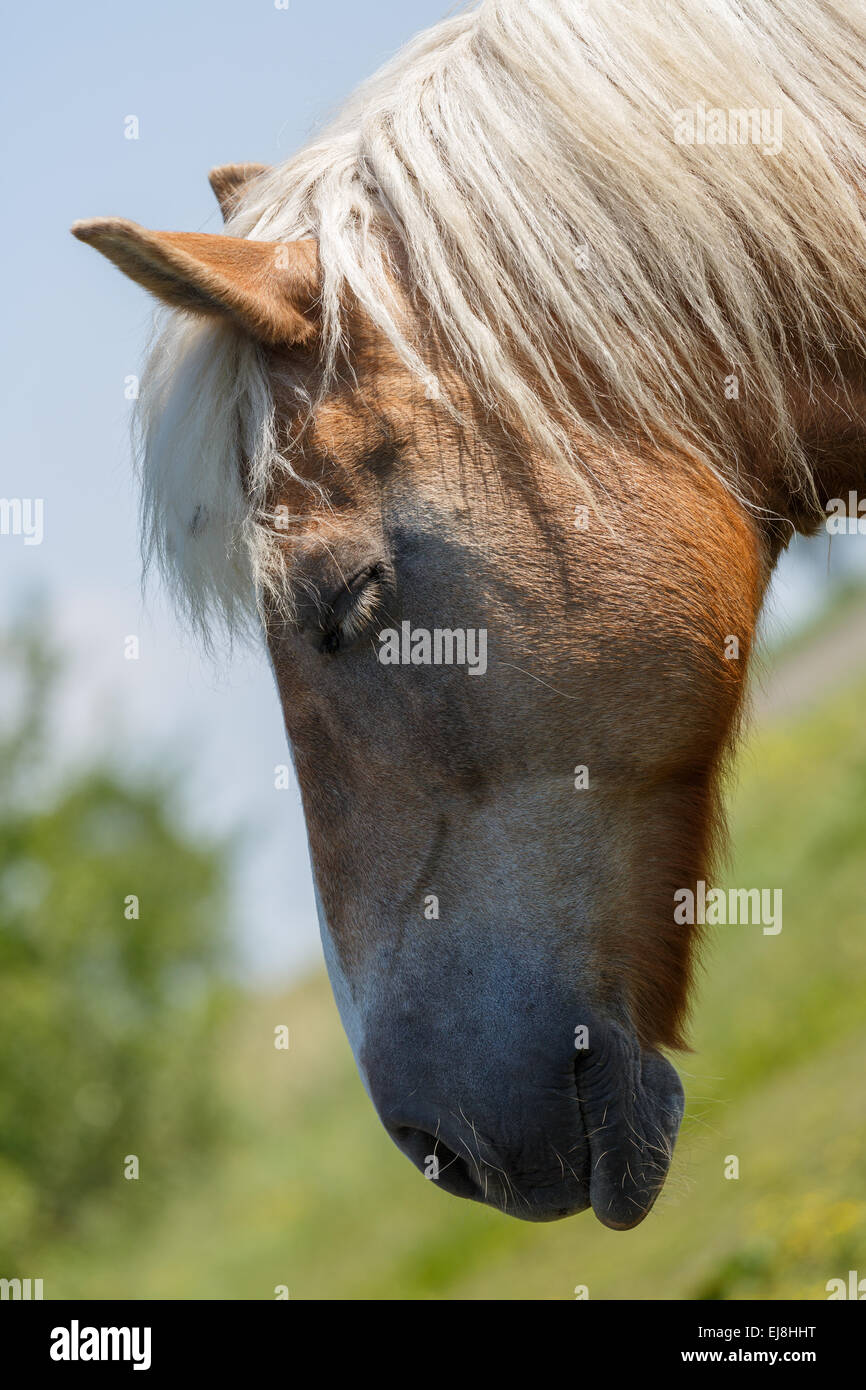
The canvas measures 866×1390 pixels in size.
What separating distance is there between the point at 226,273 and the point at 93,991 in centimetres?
2169

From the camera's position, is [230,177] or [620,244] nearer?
[620,244]

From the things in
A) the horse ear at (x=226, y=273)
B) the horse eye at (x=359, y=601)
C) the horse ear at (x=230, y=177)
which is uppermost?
the horse ear at (x=230, y=177)

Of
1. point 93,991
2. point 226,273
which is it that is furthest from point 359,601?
point 93,991

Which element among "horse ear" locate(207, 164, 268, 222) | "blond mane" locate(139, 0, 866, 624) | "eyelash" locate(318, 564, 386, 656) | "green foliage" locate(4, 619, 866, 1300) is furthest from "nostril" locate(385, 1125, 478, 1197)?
"horse ear" locate(207, 164, 268, 222)

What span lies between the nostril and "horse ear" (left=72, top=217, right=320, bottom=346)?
5.11 feet

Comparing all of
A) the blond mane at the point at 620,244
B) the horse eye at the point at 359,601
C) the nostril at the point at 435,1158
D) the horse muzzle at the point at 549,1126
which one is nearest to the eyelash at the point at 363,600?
the horse eye at the point at 359,601

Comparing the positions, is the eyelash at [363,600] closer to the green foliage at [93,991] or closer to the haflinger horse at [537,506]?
the haflinger horse at [537,506]

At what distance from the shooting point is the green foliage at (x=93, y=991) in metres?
19.3

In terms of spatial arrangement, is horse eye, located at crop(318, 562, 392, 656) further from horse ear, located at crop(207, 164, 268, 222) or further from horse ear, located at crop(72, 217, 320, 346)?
horse ear, located at crop(207, 164, 268, 222)

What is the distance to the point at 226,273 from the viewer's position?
215cm

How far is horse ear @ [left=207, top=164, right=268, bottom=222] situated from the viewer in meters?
3.12

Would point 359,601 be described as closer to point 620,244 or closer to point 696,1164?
point 620,244
